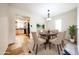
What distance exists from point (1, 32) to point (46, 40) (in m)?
0.88

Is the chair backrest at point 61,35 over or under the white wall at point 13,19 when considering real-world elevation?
under

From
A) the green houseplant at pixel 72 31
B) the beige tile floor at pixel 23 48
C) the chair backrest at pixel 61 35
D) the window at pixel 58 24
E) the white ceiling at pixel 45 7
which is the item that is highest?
the white ceiling at pixel 45 7

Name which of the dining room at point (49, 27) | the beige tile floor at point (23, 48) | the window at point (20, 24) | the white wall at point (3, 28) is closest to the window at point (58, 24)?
the dining room at point (49, 27)

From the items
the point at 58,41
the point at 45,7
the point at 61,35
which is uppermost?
the point at 45,7

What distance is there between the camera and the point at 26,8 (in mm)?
2387

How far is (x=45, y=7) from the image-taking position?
238 cm

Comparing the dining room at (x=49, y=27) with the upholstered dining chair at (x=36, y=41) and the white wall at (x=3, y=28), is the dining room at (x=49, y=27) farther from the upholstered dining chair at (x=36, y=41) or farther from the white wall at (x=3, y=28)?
the white wall at (x=3, y=28)

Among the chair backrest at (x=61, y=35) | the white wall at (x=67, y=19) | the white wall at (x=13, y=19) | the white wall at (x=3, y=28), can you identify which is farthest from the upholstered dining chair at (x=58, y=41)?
the white wall at (x=3, y=28)

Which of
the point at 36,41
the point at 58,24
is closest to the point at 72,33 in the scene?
the point at 58,24

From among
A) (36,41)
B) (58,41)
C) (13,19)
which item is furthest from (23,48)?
(58,41)

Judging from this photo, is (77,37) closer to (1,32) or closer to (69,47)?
(69,47)

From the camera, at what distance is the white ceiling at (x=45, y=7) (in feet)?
7.71

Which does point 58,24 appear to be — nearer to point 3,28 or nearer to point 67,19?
point 67,19

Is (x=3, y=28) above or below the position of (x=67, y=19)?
below
